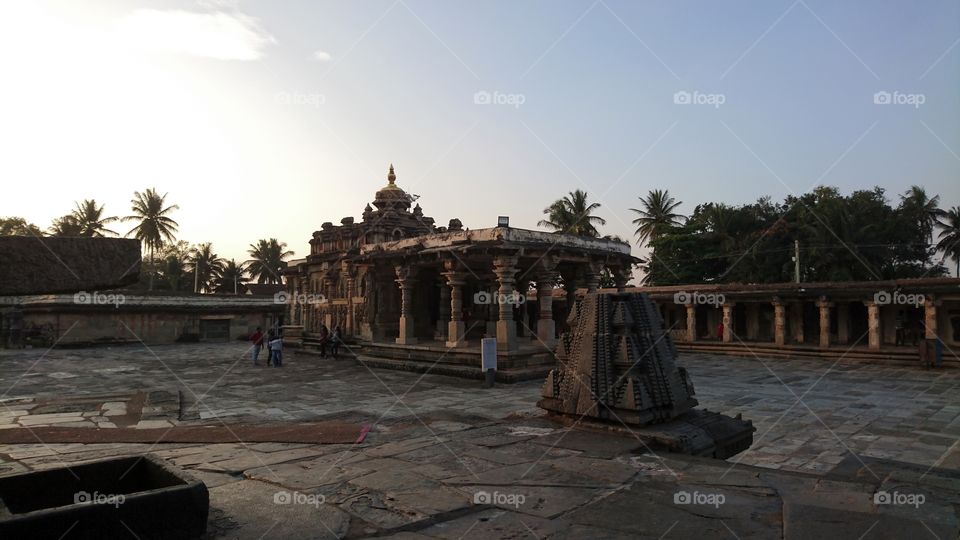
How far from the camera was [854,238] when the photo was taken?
102 ft

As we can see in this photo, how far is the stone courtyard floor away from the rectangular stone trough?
312 millimetres

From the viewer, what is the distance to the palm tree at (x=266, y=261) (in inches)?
2159

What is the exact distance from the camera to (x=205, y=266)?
5191 cm

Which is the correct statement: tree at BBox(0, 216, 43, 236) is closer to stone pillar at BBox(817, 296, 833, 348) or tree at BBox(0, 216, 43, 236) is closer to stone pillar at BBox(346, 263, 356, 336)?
stone pillar at BBox(346, 263, 356, 336)

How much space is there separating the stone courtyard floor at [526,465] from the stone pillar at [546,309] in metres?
3.53

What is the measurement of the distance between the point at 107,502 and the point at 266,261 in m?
55.4

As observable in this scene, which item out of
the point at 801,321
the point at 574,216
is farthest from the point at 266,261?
the point at 801,321

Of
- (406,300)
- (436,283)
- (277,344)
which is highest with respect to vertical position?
(436,283)

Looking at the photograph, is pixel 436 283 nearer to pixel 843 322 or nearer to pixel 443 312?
pixel 443 312

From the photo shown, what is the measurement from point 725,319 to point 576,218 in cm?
1706

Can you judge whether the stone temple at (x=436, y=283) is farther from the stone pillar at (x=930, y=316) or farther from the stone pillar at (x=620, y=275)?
the stone pillar at (x=930, y=316)

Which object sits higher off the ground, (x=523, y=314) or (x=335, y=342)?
(x=523, y=314)

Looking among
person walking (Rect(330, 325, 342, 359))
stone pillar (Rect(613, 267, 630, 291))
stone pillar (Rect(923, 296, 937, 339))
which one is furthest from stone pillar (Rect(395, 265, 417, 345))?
stone pillar (Rect(923, 296, 937, 339))

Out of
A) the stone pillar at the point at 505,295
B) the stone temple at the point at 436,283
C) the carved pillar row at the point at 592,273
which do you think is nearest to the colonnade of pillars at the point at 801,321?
the stone temple at the point at 436,283
